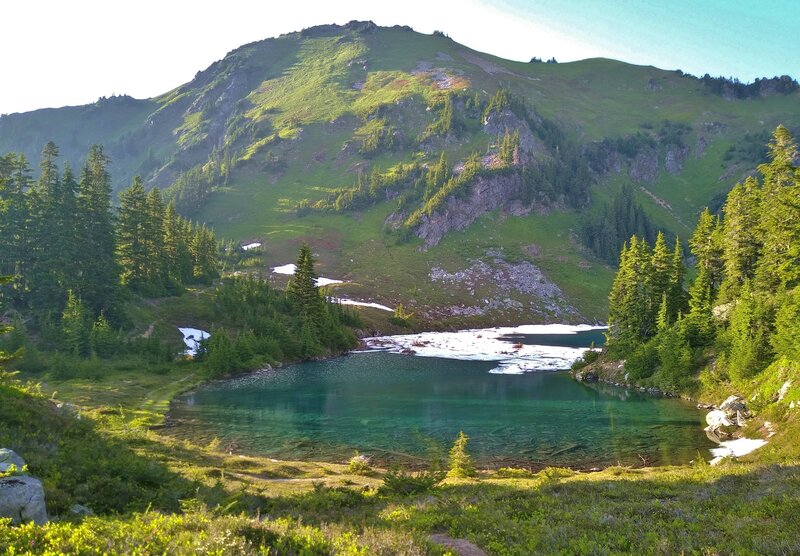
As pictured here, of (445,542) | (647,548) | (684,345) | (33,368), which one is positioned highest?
(647,548)

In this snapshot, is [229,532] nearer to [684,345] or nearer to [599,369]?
[684,345]

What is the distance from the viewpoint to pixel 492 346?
10675cm

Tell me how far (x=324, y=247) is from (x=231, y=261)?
127 ft

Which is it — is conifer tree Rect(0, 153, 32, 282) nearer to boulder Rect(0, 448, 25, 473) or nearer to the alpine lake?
the alpine lake

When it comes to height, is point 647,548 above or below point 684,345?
above

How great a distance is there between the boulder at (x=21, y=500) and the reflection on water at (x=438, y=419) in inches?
1019

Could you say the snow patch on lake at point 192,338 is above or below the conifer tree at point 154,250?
below

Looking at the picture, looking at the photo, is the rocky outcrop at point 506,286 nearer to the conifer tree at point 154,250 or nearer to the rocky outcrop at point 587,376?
the rocky outcrop at point 587,376

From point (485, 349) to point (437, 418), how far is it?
5589cm

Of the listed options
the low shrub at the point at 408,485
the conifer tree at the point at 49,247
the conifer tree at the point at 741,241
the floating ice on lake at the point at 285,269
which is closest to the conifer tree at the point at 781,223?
the conifer tree at the point at 741,241

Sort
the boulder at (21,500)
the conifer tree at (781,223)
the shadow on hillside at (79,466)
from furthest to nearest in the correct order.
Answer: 1. the conifer tree at (781,223)
2. the shadow on hillside at (79,466)
3. the boulder at (21,500)

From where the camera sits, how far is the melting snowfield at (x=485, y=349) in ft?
270

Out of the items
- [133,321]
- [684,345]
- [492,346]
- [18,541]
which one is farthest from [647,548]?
[492,346]

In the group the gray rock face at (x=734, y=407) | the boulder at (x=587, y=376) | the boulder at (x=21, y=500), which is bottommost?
the boulder at (x=587, y=376)
